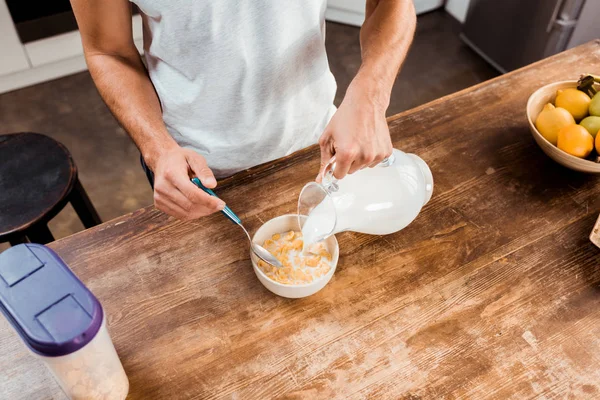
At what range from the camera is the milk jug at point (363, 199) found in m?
0.98

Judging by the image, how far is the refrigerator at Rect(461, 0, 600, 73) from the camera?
2588 millimetres

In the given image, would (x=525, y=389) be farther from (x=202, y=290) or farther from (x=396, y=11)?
(x=396, y=11)

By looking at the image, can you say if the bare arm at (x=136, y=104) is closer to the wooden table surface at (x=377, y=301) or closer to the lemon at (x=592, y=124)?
the wooden table surface at (x=377, y=301)

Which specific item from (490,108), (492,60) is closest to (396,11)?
(490,108)

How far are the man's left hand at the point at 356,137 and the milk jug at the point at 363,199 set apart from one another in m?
0.03

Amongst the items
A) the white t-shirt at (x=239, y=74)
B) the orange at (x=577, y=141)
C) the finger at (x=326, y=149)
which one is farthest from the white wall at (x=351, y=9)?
the finger at (x=326, y=149)

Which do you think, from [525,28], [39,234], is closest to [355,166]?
[39,234]

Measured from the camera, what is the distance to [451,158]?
4.09 feet

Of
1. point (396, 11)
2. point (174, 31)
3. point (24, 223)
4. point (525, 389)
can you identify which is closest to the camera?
point (525, 389)

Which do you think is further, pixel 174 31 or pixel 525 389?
pixel 174 31

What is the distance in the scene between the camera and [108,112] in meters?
2.79

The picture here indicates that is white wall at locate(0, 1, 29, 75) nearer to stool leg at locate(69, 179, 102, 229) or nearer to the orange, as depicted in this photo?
stool leg at locate(69, 179, 102, 229)

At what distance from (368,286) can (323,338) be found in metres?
0.14

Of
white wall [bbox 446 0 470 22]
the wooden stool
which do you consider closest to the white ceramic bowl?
the wooden stool
